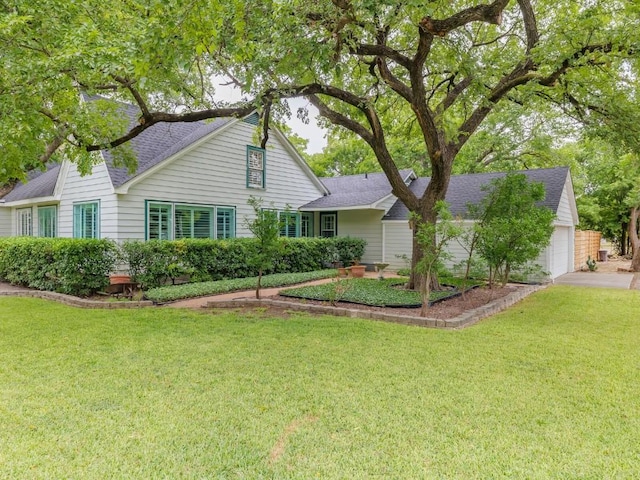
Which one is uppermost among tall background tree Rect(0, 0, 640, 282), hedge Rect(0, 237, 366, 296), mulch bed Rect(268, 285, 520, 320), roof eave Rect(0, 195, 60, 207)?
Answer: tall background tree Rect(0, 0, 640, 282)

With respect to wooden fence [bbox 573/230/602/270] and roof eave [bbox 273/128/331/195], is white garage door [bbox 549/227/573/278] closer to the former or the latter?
wooden fence [bbox 573/230/602/270]

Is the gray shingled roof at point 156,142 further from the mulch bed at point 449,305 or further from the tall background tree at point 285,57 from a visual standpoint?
the mulch bed at point 449,305

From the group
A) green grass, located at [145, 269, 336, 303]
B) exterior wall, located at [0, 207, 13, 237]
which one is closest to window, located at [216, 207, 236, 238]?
green grass, located at [145, 269, 336, 303]

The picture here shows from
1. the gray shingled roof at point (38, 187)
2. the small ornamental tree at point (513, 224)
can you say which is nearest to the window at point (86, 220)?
the gray shingled roof at point (38, 187)

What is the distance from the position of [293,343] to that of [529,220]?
573 cm

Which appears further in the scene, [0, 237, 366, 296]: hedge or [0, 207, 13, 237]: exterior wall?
[0, 207, 13, 237]: exterior wall

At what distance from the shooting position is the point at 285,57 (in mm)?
6297

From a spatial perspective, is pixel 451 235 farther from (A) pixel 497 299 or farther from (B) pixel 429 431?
(B) pixel 429 431

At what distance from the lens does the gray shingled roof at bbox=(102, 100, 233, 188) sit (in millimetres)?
11633

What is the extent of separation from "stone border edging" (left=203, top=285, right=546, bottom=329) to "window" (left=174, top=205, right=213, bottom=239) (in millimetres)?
4843

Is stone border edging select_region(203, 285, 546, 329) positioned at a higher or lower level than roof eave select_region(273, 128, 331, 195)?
lower

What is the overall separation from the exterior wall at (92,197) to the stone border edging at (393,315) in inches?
193

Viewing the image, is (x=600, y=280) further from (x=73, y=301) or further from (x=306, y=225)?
(x=73, y=301)

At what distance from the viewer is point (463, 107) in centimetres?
1145
